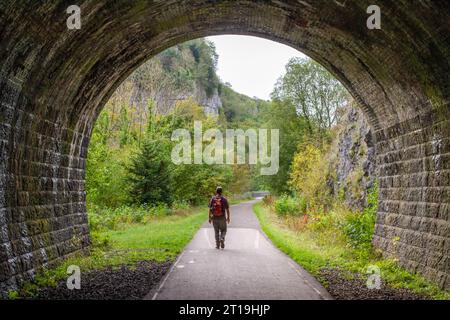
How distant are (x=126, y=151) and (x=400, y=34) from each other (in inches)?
996

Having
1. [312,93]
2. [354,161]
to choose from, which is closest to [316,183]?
[354,161]

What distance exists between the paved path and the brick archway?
253 centimetres

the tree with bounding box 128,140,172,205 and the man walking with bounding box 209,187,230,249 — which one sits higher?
the tree with bounding box 128,140,172,205

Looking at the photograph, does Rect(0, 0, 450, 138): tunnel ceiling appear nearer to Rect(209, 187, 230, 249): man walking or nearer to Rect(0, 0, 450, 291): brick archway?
Rect(0, 0, 450, 291): brick archway

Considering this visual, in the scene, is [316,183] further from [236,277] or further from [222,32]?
[236,277]

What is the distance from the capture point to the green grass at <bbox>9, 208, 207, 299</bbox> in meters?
9.07

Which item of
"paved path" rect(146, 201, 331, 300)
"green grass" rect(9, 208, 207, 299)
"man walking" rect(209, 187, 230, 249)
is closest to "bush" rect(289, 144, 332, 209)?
"green grass" rect(9, 208, 207, 299)

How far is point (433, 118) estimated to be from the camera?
9141 mm

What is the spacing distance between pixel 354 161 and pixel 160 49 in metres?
8.54

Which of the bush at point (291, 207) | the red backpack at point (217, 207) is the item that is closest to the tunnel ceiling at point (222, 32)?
the red backpack at point (217, 207)

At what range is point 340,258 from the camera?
1178 centimetres
